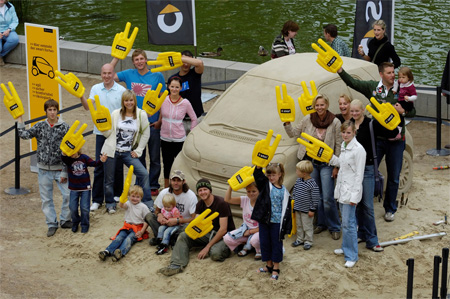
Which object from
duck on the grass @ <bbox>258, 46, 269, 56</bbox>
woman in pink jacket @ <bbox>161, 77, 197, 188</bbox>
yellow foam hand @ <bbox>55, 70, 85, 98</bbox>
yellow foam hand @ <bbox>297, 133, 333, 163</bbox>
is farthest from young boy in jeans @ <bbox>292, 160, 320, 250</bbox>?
duck on the grass @ <bbox>258, 46, 269, 56</bbox>

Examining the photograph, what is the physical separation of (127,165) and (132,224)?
1046mm

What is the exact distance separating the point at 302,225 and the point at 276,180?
91 cm

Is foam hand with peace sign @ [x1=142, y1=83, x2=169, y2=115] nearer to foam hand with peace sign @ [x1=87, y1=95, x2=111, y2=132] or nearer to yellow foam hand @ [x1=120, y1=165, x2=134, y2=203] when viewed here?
foam hand with peace sign @ [x1=87, y1=95, x2=111, y2=132]

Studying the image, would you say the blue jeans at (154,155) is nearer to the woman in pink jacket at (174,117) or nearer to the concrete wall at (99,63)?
the woman in pink jacket at (174,117)

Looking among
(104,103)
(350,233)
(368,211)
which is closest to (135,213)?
(104,103)

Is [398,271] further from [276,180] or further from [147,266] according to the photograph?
[147,266]

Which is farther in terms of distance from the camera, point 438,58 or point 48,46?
point 438,58

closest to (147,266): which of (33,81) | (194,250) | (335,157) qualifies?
(194,250)

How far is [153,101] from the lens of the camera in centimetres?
1224

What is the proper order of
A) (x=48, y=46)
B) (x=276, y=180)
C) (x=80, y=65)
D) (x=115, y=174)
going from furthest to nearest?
(x=80, y=65) < (x=48, y=46) < (x=115, y=174) < (x=276, y=180)

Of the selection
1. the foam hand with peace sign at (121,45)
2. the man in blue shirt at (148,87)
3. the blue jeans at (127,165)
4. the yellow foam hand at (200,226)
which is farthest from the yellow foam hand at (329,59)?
the foam hand with peace sign at (121,45)

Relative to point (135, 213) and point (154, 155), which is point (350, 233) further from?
point (154, 155)

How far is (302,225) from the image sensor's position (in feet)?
35.9

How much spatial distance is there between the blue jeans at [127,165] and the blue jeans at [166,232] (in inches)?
39.3
